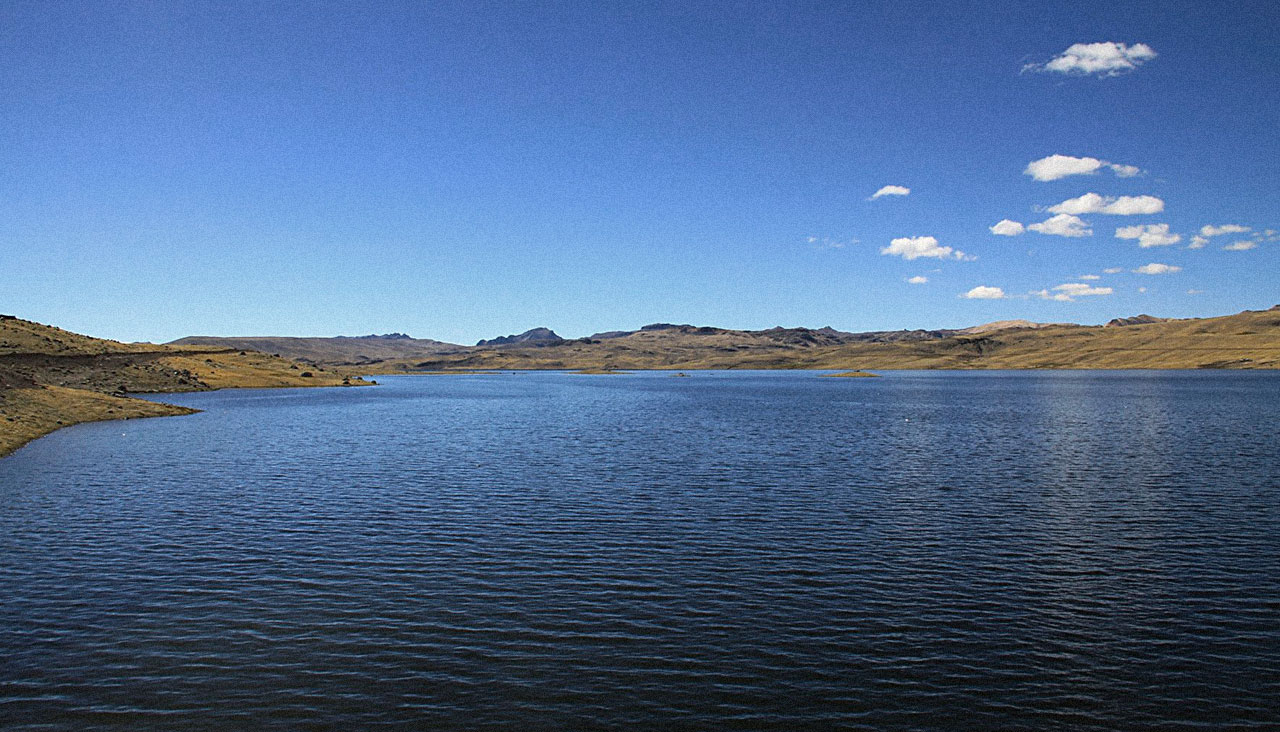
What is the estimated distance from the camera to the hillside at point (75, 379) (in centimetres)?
8054

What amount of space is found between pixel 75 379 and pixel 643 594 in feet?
491

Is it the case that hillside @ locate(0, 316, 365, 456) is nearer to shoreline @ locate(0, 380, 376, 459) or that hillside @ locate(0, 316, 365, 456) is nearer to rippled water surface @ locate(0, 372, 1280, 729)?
shoreline @ locate(0, 380, 376, 459)

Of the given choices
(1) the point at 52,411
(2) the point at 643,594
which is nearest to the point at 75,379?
(1) the point at 52,411

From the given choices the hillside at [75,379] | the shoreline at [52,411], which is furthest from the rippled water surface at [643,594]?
the hillside at [75,379]

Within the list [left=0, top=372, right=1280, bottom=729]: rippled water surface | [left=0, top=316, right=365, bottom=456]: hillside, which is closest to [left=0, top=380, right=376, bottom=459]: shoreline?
[left=0, top=316, right=365, bottom=456]: hillside

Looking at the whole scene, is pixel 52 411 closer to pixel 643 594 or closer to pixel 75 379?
pixel 75 379

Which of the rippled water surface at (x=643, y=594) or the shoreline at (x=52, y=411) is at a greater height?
the shoreline at (x=52, y=411)

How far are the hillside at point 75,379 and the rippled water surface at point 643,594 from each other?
3123 centimetres

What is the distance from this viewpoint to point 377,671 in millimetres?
19594

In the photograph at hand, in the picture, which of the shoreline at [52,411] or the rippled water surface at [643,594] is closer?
the rippled water surface at [643,594]

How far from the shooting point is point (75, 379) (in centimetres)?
13675

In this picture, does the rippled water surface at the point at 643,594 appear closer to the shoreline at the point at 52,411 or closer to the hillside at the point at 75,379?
the shoreline at the point at 52,411

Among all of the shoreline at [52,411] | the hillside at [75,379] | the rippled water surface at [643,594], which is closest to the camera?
the rippled water surface at [643,594]

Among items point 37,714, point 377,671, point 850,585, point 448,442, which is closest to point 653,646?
point 377,671
